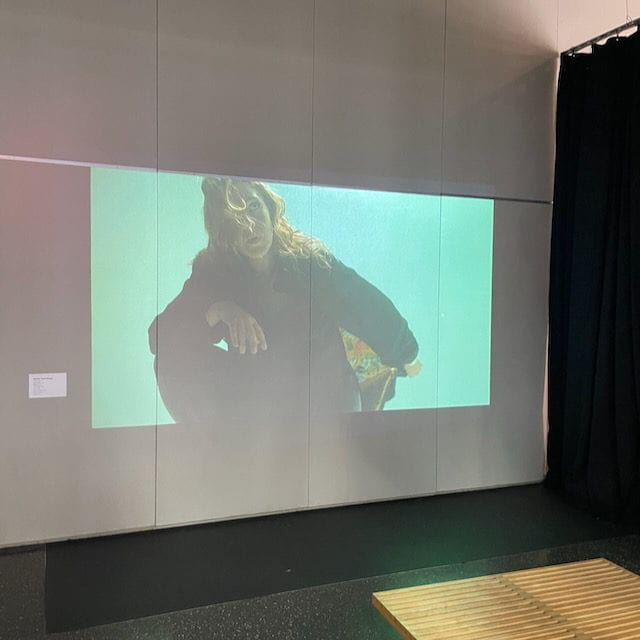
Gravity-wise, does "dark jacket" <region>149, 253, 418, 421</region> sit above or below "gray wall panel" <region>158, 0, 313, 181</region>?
below

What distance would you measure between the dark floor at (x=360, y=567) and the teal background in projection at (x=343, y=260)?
68 centimetres

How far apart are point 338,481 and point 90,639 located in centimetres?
175

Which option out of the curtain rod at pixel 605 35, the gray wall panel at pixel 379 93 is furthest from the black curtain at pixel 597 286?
the gray wall panel at pixel 379 93

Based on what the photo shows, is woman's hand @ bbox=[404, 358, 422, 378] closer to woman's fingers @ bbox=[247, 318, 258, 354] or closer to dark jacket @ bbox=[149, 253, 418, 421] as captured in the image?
dark jacket @ bbox=[149, 253, 418, 421]

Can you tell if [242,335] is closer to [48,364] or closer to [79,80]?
[48,364]

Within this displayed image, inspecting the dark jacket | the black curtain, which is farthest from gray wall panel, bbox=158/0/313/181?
the black curtain

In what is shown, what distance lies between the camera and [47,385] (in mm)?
3129

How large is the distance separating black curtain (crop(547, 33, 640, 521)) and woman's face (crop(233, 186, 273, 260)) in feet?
6.34

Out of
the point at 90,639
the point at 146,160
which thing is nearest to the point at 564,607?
the point at 90,639

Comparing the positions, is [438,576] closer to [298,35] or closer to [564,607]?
[564,607]

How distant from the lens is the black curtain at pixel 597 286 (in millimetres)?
3547

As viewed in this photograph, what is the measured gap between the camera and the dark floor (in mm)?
2322

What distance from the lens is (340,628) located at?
2.33 meters

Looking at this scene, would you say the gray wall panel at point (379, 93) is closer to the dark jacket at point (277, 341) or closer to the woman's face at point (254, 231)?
the woman's face at point (254, 231)
